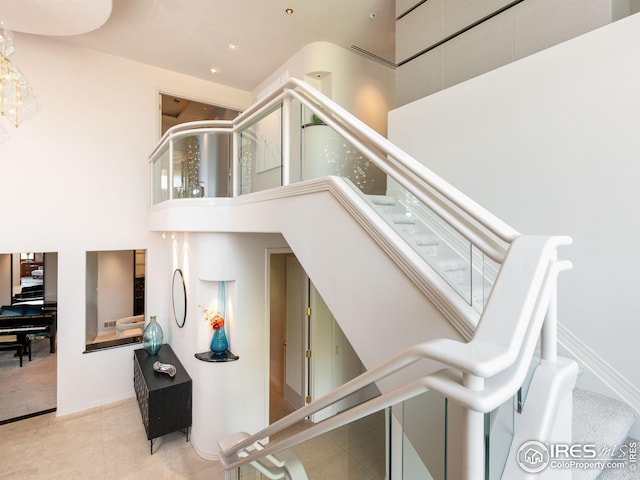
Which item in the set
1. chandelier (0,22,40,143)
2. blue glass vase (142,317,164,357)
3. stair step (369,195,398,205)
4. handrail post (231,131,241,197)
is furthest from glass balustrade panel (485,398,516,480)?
blue glass vase (142,317,164,357)

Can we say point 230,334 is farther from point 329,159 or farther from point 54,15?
point 54,15

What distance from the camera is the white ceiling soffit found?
360cm

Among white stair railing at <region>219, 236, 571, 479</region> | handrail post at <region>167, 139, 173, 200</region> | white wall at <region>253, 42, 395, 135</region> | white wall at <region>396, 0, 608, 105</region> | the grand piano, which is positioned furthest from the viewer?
the grand piano

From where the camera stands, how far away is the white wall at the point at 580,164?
1999 millimetres

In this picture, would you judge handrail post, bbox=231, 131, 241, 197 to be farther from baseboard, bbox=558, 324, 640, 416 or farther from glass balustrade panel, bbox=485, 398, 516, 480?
glass balustrade panel, bbox=485, 398, 516, 480

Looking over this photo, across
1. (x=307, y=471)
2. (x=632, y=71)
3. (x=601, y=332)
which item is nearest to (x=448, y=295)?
(x=307, y=471)

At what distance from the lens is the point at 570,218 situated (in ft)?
7.34

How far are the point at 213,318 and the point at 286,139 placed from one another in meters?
2.64

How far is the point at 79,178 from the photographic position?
518 cm

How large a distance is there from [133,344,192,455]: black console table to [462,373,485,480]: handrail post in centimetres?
438

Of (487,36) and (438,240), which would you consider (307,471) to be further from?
(487,36)

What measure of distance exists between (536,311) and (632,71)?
2063mm

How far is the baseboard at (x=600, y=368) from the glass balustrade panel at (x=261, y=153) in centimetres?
235

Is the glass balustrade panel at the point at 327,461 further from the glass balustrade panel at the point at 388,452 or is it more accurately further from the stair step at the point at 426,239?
the stair step at the point at 426,239
